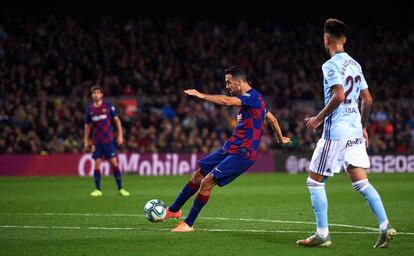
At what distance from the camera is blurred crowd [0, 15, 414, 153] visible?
28.9 metres

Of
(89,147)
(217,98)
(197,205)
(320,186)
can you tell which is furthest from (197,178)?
(89,147)

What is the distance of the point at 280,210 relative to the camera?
46.3 ft

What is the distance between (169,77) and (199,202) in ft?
74.2

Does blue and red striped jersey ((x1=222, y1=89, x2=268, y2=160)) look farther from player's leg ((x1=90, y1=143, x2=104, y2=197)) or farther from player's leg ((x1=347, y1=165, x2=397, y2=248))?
player's leg ((x1=90, y1=143, x2=104, y2=197))

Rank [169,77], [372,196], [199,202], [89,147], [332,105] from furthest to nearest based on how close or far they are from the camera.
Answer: [169,77]
[89,147]
[199,202]
[372,196]
[332,105]

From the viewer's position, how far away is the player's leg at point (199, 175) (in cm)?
1105

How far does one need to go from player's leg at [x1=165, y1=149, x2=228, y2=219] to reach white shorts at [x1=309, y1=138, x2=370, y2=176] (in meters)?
2.18

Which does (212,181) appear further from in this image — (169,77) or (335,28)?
(169,77)

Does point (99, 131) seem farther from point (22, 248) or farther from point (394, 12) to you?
point (394, 12)

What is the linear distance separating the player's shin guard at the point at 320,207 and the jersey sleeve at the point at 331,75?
3.92 feet

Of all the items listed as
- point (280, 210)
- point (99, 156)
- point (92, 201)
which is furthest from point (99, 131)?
point (280, 210)

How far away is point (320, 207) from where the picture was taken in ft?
29.9

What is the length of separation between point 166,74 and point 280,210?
19.5 m

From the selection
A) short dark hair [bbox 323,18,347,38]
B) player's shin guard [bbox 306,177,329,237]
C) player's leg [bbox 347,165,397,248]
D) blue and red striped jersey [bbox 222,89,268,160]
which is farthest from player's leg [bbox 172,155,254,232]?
short dark hair [bbox 323,18,347,38]
